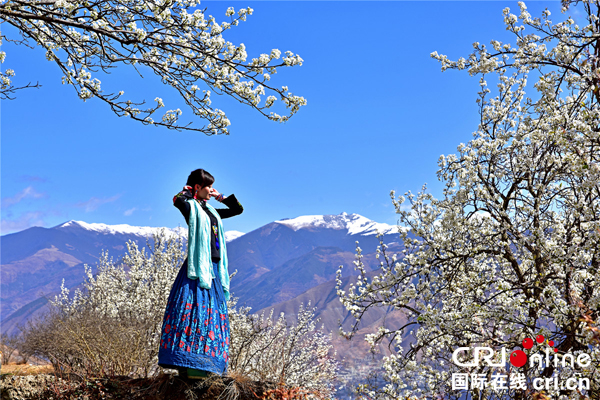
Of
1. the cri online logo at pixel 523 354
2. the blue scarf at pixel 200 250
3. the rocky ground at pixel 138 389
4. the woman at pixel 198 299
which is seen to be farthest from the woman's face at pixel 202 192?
the cri online logo at pixel 523 354

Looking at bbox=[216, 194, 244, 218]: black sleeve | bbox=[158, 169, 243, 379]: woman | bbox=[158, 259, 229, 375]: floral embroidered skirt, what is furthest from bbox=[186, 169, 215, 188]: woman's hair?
bbox=[158, 259, 229, 375]: floral embroidered skirt

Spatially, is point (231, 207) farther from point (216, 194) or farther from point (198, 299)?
point (198, 299)

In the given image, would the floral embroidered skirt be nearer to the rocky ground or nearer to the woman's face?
the rocky ground

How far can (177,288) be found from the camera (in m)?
4.38

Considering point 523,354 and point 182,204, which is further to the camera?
point 523,354

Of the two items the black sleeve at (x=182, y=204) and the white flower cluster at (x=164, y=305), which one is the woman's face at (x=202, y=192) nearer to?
the black sleeve at (x=182, y=204)

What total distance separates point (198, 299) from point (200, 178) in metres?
1.40

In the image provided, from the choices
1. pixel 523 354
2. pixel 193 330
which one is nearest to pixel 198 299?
pixel 193 330

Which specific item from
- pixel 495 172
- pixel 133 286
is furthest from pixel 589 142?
pixel 133 286

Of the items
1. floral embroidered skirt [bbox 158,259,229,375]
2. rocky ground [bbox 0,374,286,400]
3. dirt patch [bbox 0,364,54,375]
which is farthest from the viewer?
dirt patch [bbox 0,364,54,375]

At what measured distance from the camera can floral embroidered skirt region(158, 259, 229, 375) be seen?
4.12 metres

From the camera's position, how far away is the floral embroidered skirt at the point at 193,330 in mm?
4125

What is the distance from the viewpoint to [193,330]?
A: 13.7ft

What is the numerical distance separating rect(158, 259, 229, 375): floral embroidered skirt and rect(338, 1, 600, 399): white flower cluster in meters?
2.68
